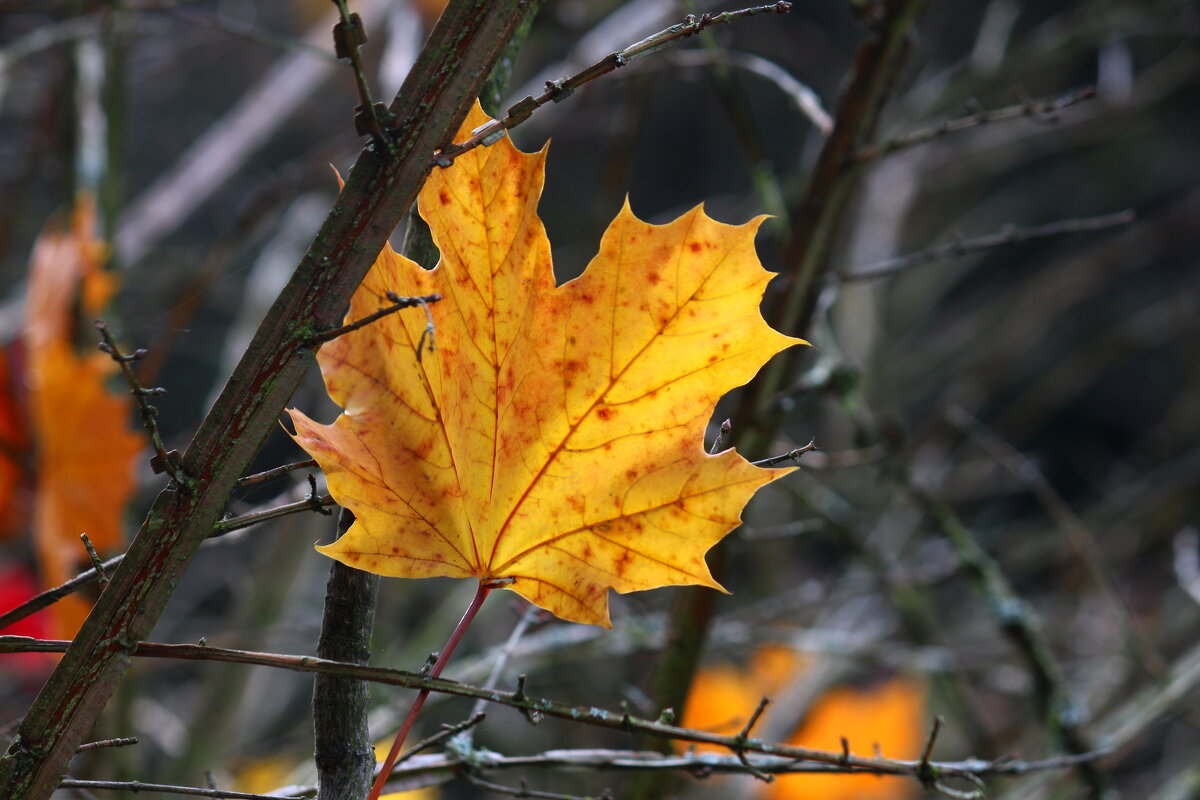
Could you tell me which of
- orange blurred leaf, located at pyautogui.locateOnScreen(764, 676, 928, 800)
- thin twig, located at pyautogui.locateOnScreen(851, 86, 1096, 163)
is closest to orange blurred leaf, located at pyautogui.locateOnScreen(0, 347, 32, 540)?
thin twig, located at pyautogui.locateOnScreen(851, 86, 1096, 163)

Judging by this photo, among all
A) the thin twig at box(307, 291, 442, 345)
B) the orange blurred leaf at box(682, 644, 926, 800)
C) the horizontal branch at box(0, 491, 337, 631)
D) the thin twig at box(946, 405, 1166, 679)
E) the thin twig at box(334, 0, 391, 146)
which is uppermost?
the orange blurred leaf at box(682, 644, 926, 800)

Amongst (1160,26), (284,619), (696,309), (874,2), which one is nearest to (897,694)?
(284,619)

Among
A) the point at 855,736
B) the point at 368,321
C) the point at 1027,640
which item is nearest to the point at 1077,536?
the point at 1027,640

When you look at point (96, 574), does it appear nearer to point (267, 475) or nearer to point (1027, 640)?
point (267, 475)

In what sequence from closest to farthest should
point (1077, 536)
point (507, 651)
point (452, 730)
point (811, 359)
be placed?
1. point (452, 730)
2. point (507, 651)
3. point (1077, 536)
4. point (811, 359)

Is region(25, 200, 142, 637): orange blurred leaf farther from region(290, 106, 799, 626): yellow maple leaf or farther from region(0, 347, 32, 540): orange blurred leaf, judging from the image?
region(290, 106, 799, 626): yellow maple leaf

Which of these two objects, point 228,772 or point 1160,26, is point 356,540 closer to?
point 228,772

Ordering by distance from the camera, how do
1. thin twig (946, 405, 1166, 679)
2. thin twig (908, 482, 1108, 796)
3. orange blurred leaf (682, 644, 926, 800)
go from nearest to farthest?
thin twig (908, 482, 1108, 796) → thin twig (946, 405, 1166, 679) → orange blurred leaf (682, 644, 926, 800)
